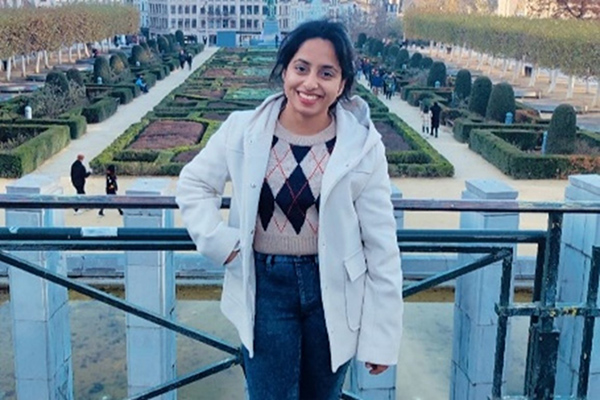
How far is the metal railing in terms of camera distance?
8.36 ft

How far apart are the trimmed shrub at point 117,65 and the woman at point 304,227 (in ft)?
120

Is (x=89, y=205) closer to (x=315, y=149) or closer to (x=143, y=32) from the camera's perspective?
(x=315, y=149)

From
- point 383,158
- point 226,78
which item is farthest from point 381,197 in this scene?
point 226,78

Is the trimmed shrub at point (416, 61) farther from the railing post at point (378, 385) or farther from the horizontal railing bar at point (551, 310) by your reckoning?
the horizontal railing bar at point (551, 310)

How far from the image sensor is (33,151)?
55.1ft

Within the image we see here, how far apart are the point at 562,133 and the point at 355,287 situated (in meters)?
17.7

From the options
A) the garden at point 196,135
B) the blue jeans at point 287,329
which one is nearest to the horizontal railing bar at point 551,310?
the blue jeans at point 287,329

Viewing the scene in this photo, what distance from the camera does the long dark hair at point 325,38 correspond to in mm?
2305

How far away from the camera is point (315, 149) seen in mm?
2305

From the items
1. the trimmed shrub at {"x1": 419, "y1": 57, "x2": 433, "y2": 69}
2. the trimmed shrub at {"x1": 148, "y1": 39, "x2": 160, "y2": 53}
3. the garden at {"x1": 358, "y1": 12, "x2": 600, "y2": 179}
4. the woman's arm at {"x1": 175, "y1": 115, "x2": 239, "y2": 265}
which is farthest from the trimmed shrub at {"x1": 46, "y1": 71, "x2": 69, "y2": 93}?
the trimmed shrub at {"x1": 148, "y1": 39, "x2": 160, "y2": 53}

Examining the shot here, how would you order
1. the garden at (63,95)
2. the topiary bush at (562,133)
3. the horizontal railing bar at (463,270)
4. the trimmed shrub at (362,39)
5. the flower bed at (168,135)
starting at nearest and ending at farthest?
the horizontal railing bar at (463,270)
the garden at (63,95)
the topiary bush at (562,133)
the flower bed at (168,135)
the trimmed shrub at (362,39)

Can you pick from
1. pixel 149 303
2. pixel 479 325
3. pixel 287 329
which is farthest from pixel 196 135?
pixel 287 329

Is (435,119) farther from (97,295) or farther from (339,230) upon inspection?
(339,230)

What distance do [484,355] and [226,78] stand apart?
3683cm
